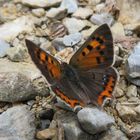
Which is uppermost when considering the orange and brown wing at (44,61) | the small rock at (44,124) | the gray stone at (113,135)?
the orange and brown wing at (44,61)

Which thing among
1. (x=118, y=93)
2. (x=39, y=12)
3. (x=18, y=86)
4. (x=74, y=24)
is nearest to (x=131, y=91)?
(x=118, y=93)

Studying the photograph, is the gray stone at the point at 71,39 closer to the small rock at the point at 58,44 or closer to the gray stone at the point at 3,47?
the small rock at the point at 58,44

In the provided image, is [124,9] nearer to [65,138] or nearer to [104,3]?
[104,3]

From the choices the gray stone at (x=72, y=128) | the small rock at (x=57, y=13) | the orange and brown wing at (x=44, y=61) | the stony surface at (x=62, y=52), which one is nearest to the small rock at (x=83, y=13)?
the stony surface at (x=62, y=52)

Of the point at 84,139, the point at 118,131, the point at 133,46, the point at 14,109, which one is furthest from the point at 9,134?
the point at 133,46

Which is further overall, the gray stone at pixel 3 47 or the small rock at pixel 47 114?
the gray stone at pixel 3 47
